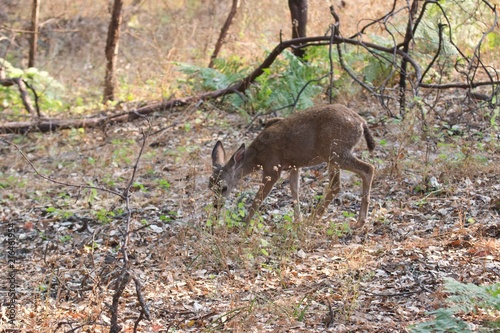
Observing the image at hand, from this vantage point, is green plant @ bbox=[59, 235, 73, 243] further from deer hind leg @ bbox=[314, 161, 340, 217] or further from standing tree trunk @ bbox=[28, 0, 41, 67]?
standing tree trunk @ bbox=[28, 0, 41, 67]

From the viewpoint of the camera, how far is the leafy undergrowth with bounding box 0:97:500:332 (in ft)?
17.2

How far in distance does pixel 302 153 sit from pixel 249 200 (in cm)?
100

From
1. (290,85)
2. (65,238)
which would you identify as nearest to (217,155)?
(65,238)

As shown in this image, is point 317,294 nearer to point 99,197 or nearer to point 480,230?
point 480,230

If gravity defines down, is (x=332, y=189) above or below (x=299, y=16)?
below

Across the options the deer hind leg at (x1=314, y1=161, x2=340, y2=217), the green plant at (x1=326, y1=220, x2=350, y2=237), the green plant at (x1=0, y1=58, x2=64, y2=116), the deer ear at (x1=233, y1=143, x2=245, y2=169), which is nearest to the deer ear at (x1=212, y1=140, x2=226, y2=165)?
the deer ear at (x1=233, y1=143, x2=245, y2=169)

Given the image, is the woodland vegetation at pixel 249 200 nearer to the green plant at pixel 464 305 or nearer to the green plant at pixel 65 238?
the green plant at pixel 464 305

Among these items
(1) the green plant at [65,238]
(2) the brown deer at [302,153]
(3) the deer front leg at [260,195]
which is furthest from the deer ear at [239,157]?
(1) the green plant at [65,238]

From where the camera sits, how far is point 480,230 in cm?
653

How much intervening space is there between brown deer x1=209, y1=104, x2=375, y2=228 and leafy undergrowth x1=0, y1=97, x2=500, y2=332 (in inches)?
10.2

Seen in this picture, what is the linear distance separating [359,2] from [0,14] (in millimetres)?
10411

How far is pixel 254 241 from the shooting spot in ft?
21.5

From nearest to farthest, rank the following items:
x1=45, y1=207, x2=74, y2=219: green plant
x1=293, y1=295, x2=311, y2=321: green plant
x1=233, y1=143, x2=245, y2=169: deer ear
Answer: x1=293, y1=295, x2=311, y2=321: green plant
x1=233, y1=143, x2=245, y2=169: deer ear
x1=45, y1=207, x2=74, y2=219: green plant

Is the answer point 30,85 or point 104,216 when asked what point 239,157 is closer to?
point 104,216
